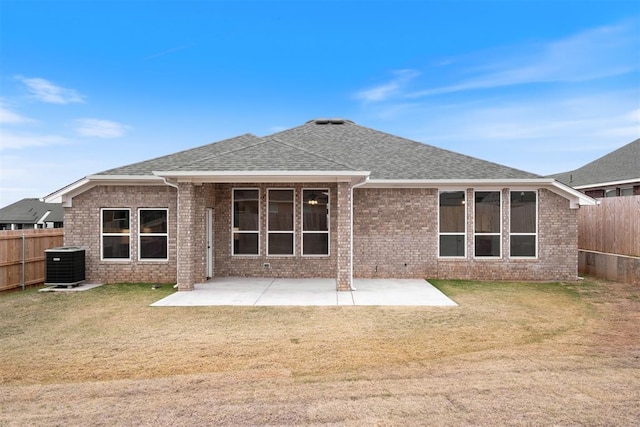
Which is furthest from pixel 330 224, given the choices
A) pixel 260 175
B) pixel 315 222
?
pixel 260 175

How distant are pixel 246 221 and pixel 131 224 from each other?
3.52 m

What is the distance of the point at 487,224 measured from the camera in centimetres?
1217

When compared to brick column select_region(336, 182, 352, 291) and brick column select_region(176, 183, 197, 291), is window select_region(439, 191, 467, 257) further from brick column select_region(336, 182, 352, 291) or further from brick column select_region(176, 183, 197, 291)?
brick column select_region(176, 183, 197, 291)

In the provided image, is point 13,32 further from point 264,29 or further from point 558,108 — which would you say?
point 558,108

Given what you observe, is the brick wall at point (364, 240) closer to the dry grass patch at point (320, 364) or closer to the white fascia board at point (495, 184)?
the white fascia board at point (495, 184)

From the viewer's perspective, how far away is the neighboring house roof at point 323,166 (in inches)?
388

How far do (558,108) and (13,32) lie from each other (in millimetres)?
25505

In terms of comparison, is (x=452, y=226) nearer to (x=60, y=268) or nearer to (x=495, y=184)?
(x=495, y=184)

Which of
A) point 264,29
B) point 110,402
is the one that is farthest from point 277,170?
point 264,29

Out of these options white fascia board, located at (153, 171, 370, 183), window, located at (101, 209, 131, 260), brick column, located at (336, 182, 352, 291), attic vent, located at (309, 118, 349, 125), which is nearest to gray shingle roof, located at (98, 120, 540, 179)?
white fascia board, located at (153, 171, 370, 183)

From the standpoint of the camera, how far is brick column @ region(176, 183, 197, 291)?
10.2 metres

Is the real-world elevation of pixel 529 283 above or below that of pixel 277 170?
below

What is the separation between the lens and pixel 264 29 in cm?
1792

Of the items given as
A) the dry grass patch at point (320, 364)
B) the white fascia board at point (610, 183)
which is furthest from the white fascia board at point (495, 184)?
the white fascia board at point (610, 183)
